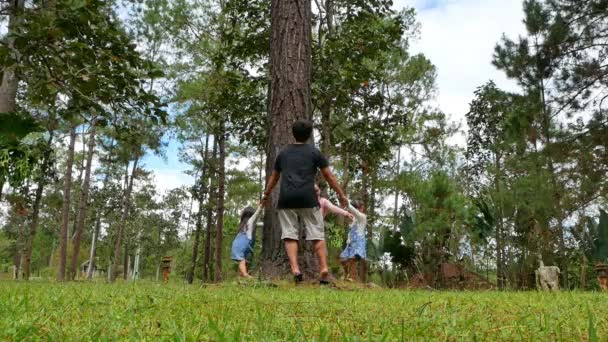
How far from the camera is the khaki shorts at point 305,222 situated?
20.4 ft

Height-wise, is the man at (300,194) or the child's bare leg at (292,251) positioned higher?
the man at (300,194)

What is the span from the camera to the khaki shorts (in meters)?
6.23

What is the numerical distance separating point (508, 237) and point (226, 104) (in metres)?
7.48

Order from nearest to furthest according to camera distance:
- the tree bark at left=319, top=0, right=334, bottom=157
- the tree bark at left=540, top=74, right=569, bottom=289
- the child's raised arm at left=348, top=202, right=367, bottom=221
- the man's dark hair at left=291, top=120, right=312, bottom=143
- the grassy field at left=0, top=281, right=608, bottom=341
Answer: the grassy field at left=0, top=281, right=608, bottom=341 → the man's dark hair at left=291, top=120, right=312, bottom=143 → the child's raised arm at left=348, top=202, right=367, bottom=221 → the tree bark at left=319, top=0, right=334, bottom=157 → the tree bark at left=540, top=74, right=569, bottom=289

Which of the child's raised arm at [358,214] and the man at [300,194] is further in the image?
the child's raised arm at [358,214]

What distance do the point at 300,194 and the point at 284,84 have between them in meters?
1.79

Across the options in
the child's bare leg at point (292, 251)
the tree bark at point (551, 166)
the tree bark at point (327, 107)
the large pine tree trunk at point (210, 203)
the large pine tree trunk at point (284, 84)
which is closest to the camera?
the child's bare leg at point (292, 251)

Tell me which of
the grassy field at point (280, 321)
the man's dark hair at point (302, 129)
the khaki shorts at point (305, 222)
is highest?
the man's dark hair at point (302, 129)

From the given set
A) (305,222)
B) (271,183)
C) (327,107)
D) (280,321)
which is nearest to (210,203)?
(327,107)

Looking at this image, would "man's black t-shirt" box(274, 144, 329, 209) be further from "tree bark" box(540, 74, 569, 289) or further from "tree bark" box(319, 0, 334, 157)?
"tree bark" box(540, 74, 569, 289)

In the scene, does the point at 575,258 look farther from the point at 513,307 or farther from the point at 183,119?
the point at 183,119

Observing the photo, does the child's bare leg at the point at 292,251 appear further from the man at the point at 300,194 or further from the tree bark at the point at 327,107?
the tree bark at the point at 327,107

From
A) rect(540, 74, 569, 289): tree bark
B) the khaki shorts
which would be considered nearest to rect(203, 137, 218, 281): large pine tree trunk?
rect(540, 74, 569, 289): tree bark

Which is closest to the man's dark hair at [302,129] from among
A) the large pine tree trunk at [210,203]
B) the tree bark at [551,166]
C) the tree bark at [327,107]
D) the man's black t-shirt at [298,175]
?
the man's black t-shirt at [298,175]
